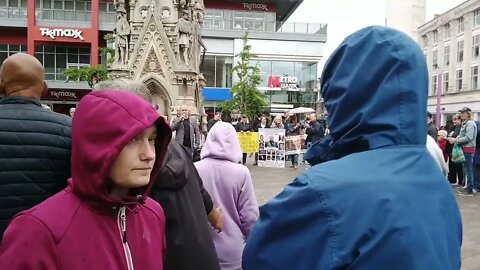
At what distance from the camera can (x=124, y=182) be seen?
2.01 metres

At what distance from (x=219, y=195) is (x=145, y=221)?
1.92 meters

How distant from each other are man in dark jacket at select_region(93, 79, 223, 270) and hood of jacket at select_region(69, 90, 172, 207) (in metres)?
0.66

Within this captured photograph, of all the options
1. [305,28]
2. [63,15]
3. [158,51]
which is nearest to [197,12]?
[158,51]

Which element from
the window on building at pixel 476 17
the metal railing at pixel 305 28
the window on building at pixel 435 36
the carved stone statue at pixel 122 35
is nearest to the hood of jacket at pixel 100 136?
the carved stone statue at pixel 122 35

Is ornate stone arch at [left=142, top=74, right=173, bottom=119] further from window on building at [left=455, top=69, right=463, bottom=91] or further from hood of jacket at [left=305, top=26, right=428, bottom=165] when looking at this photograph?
window on building at [left=455, top=69, right=463, bottom=91]

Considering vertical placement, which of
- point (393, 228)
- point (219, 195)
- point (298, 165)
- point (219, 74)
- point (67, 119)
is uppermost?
point (219, 74)

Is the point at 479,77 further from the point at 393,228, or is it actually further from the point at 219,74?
the point at 393,228

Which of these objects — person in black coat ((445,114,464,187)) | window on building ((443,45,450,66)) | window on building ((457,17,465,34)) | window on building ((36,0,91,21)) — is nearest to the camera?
person in black coat ((445,114,464,187))

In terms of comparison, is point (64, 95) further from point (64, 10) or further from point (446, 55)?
point (446, 55)

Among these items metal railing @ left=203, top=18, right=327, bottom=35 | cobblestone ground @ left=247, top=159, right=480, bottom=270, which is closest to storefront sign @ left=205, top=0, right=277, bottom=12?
metal railing @ left=203, top=18, right=327, bottom=35

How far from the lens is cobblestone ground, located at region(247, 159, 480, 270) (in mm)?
6520

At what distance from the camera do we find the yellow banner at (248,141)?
17.9 metres

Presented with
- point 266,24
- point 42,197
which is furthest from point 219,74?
point 42,197

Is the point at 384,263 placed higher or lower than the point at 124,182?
lower
